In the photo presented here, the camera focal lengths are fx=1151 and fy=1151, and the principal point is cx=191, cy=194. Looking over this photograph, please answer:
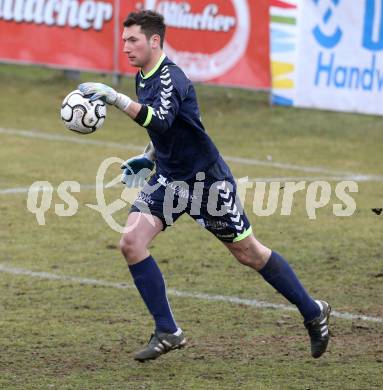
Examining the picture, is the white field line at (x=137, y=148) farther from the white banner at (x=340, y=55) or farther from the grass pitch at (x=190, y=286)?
the white banner at (x=340, y=55)

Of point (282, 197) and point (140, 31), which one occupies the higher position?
point (140, 31)

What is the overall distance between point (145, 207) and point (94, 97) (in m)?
0.86

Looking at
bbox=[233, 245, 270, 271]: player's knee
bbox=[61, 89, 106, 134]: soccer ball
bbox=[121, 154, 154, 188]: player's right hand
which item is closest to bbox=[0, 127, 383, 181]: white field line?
bbox=[121, 154, 154, 188]: player's right hand

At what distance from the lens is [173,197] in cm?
730

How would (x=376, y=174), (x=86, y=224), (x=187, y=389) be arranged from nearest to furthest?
(x=187, y=389) < (x=86, y=224) < (x=376, y=174)

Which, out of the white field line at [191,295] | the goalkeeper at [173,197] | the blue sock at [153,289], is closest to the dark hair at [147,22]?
the goalkeeper at [173,197]

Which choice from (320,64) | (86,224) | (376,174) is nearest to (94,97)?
(86,224)

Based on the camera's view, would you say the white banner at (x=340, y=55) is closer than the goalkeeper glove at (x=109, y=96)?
No

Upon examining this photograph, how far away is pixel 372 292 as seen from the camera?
29.6 feet

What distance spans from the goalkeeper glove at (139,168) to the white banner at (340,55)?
8876 millimetres

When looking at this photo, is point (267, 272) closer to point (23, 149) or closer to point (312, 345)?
point (312, 345)

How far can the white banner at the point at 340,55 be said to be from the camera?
16.2 meters

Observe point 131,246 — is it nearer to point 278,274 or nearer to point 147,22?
point 278,274

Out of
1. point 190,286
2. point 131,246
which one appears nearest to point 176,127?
point 131,246
